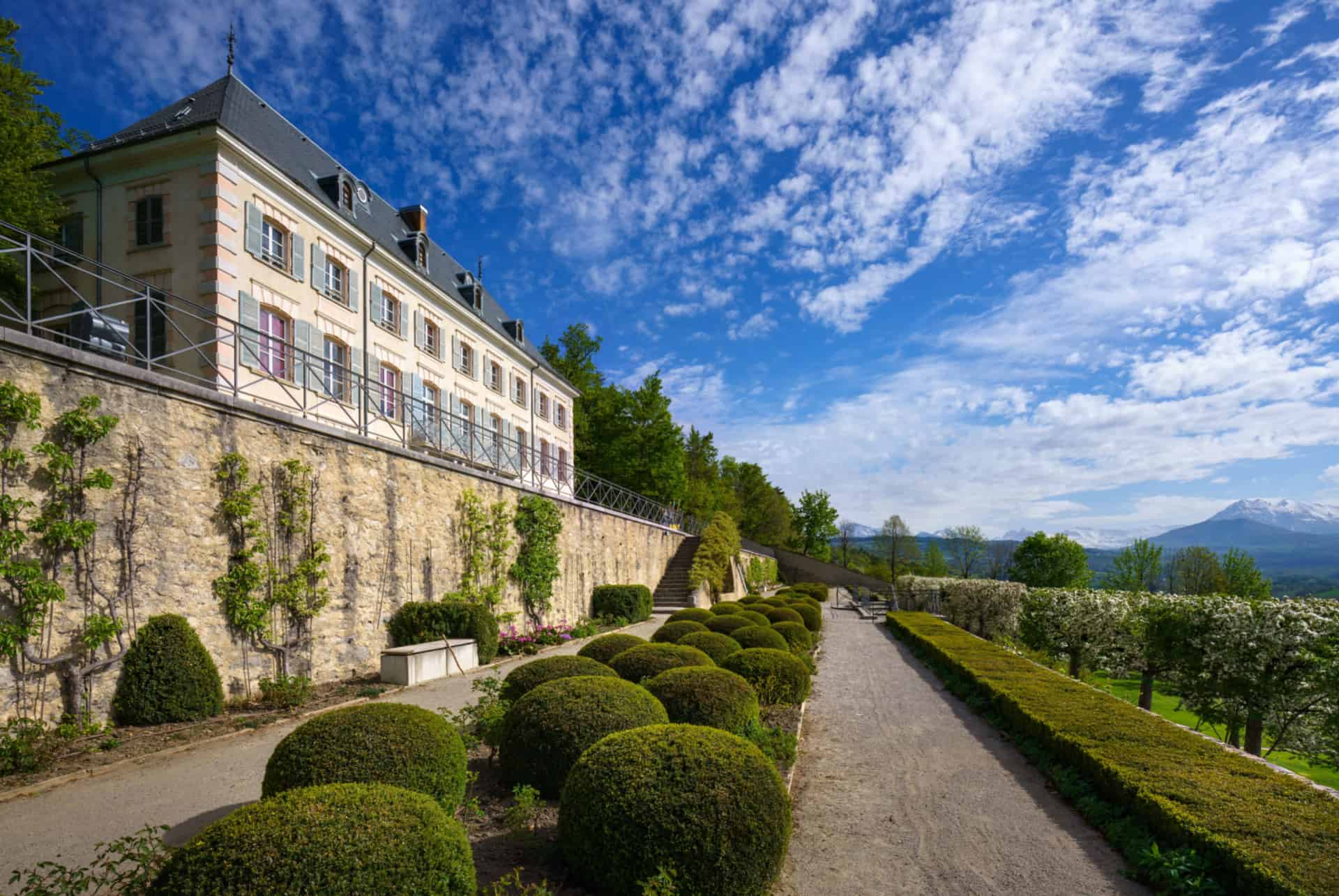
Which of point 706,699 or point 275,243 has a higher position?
point 275,243

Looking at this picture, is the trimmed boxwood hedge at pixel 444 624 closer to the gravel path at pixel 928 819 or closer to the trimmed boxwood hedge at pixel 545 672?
the trimmed boxwood hedge at pixel 545 672

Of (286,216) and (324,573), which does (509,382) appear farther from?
(324,573)

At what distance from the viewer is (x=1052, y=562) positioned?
5422cm

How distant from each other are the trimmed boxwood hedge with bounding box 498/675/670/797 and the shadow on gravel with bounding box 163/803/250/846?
1.90 metres

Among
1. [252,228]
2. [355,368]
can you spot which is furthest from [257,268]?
[355,368]

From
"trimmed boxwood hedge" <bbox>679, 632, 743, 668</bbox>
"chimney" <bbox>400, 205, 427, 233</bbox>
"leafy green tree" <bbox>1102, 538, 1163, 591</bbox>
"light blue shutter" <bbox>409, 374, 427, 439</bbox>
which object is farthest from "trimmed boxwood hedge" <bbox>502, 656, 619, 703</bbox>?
"leafy green tree" <bbox>1102, 538, 1163, 591</bbox>

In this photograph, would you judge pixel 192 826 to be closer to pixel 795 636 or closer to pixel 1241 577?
pixel 795 636

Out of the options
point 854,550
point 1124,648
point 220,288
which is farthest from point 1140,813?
point 854,550

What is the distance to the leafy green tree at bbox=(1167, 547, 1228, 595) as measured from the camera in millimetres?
43875

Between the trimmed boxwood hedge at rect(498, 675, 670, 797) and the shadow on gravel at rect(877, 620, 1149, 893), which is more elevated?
the trimmed boxwood hedge at rect(498, 675, 670, 797)

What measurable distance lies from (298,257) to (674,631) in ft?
42.0

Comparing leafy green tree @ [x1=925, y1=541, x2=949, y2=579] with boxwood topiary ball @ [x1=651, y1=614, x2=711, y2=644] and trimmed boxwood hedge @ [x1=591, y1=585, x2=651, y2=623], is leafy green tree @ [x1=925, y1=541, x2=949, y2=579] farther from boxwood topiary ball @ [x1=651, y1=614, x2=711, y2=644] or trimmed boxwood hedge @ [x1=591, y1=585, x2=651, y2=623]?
boxwood topiary ball @ [x1=651, y1=614, x2=711, y2=644]

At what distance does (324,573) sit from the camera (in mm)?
10266

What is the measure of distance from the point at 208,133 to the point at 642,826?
54.0 ft
